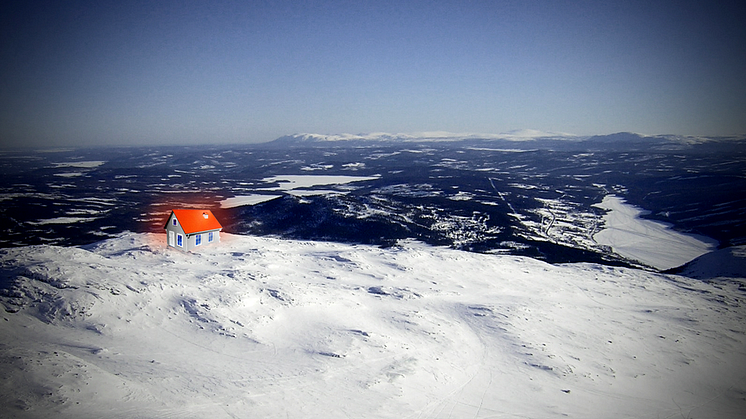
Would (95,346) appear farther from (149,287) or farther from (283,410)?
(283,410)

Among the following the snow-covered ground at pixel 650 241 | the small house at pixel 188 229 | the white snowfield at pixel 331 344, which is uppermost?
the small house at pixel 188 229

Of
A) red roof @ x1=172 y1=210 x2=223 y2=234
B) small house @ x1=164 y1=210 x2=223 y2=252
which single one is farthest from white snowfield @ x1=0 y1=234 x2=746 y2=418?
red roof @ x1=172 y1=210 x2=223 y2=234

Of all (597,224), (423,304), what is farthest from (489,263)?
(597,224)

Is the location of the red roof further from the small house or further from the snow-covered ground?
the snow-covered ground

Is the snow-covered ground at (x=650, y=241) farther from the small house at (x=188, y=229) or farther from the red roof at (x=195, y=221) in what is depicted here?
the small house at (x=188, y=229)

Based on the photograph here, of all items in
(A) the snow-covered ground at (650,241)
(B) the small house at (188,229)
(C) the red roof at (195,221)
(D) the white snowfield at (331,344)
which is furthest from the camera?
(A) the snow-covered ground at (650,241)

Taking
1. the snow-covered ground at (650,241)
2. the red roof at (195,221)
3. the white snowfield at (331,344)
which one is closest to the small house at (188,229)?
the red roof at (195,221)

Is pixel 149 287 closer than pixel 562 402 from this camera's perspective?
No

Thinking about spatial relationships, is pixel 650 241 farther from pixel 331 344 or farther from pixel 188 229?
pixel 188 229
